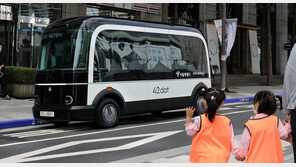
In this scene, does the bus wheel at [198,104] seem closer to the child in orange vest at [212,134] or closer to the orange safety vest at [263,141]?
the child in orange vest at [212,134]

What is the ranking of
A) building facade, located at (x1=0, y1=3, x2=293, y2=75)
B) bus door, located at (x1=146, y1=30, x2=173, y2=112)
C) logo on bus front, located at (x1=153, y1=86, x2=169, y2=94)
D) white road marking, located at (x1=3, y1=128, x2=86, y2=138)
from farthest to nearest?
building facade, located at (x1=0, y1=3, x2=293, y2=75)
logo on bus front, located at (x1=153, y1=86, x2=169, y2=94)
bus door, located at (x1=146, y1=30, x2=173, y2=112)
white road marking, located at (x1=3, y1=128, x2=86, y2=138)

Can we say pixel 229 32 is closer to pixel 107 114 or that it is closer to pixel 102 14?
pixel 102 14

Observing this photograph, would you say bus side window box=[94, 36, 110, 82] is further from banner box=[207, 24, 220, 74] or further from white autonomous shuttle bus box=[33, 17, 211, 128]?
banner box=[207, 24, 220, 74]

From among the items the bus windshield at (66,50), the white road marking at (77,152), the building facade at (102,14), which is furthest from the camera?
the building facade at (102,14)

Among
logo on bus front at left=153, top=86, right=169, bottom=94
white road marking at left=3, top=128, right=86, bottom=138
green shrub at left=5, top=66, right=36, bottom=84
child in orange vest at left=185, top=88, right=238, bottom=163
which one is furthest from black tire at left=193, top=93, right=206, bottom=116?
child in orange vest at left=185, top=88, right=238, bottom=163

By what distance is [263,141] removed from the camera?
11.8 ft

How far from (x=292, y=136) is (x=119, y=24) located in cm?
716

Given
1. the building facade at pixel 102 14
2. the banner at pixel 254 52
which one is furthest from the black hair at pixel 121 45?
the banner at pixel 254 52

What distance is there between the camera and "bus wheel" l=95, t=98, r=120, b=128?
9.93m

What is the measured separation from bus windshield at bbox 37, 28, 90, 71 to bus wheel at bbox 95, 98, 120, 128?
1000mm

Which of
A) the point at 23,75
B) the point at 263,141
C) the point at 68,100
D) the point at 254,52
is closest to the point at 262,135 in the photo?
the point at 263,141

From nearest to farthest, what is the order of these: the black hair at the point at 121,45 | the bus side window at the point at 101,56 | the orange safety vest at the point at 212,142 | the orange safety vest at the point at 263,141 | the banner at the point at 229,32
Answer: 1. the orange safety vest at the point at 263,141
2. the orange safety vest at the point at 212,142
3. the bus side window at the point at 101,56
4. the black hair at the point at 121,45
5. the banner at the point at 229,32

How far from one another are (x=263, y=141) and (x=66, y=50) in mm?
6977

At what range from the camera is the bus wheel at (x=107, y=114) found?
993 cm
